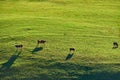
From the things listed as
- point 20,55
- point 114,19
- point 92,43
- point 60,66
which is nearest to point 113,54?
point 92,43

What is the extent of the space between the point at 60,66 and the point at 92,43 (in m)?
7.16

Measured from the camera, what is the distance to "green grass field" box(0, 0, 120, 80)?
26203 millimetres

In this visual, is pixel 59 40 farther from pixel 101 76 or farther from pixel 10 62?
pixel 101 76

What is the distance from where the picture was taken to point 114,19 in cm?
4444

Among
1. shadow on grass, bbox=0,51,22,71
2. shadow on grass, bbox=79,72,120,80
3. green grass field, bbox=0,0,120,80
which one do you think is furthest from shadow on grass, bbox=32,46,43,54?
shadow on grass, bbox=79,72,120,80

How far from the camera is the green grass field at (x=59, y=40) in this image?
26.2 m

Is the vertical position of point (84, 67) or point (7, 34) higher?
point (7, 34)

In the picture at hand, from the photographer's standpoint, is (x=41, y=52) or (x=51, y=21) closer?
(x=41, y=52)

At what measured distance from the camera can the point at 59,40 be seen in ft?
109

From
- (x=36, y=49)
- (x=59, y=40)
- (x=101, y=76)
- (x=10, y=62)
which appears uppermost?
(x=59, y=40)

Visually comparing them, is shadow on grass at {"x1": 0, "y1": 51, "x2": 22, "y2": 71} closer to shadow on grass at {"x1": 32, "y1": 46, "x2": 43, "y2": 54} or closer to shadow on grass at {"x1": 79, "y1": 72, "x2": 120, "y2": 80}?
shadow on grass at {"x1": 32, "y1": 46, "x2": 43, "y2": 54}

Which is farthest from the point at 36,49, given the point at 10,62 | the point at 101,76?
the point at 101,76

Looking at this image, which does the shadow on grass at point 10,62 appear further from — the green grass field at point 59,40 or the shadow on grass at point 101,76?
the shadow on grass at point 101,76

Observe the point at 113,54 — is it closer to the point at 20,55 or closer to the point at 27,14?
the point at 20,55
